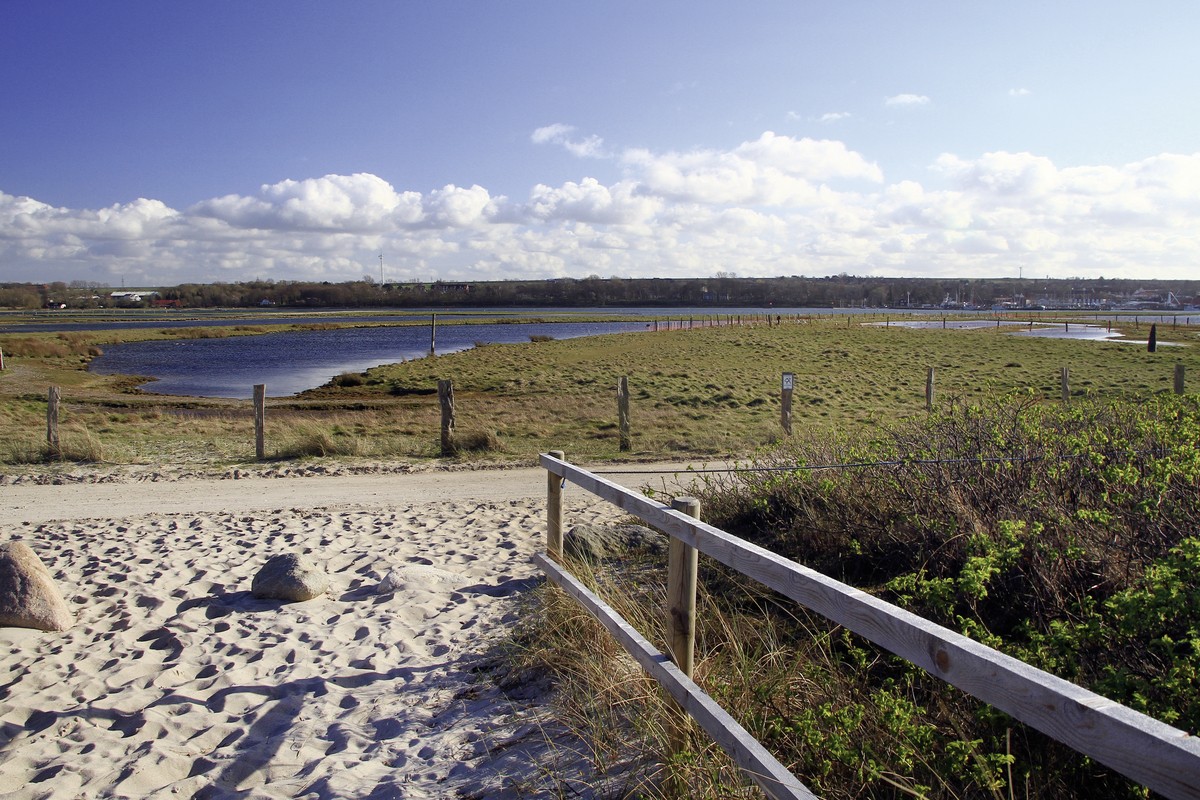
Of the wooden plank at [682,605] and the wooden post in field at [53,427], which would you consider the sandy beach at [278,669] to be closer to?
the wooden plank at [682,605]

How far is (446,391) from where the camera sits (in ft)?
51.5

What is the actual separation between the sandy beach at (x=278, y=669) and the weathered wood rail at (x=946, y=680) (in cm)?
110

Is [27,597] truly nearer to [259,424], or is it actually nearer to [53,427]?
[259,424]

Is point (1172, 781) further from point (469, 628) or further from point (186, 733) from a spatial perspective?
point (469, 628)

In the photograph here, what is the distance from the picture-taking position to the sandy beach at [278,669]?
4254 millimetres

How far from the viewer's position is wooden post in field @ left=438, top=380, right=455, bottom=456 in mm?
15552

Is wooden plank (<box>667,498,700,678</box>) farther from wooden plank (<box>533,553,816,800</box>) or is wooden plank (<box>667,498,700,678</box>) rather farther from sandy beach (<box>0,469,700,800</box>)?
sandy beach (<box>0,469,700,800</box>)

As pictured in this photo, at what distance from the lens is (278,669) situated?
5602mm

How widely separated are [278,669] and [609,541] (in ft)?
9.93

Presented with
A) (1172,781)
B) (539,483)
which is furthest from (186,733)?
(539,483)

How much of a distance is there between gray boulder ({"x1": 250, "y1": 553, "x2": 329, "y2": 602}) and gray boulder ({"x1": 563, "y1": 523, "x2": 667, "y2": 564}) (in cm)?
202

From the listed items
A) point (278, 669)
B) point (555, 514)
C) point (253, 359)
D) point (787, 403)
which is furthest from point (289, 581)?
point (253, 359)

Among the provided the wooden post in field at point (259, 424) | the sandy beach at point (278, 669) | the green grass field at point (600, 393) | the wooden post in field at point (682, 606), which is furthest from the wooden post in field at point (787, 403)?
the wooden post in field at point (682, 606)

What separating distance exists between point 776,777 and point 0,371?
49998 mm
